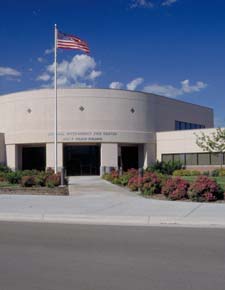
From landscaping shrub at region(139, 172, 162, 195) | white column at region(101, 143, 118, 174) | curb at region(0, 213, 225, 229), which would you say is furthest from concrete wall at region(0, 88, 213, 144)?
curb at region(0, 213, 225, 229)

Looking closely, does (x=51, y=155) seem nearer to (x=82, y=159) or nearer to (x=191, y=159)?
(x=82, y=159)

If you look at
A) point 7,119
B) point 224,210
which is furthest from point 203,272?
point 7,119

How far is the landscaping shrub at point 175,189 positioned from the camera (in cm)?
1791

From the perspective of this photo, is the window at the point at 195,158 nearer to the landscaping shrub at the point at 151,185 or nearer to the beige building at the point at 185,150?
the beige building at the point at 185,150

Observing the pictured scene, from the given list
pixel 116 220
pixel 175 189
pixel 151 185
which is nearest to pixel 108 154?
pixel 151 185

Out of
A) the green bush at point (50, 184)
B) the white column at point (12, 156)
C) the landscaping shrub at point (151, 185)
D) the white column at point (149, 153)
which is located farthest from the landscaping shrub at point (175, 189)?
the white column at point (12, 156)

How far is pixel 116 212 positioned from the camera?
14.3 m

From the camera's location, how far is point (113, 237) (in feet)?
33.9

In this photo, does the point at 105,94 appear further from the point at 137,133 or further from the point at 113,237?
the point at 113,237

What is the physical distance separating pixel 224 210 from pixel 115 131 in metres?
33.8

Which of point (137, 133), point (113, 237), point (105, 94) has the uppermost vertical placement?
point (105, 94)

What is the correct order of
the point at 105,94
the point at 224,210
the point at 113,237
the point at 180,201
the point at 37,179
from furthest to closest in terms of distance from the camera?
the point at 105,94 → the point at 37,179 → the point at 180,201 → the point at 224,210 → the point at 113,237

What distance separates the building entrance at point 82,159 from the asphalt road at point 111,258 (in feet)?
124

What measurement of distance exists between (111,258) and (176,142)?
1703 inches
